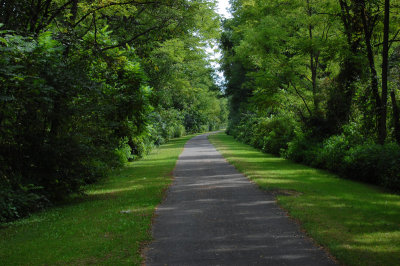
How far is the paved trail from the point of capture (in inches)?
214

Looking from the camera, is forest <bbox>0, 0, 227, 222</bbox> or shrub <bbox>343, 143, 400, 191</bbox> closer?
forest <bbox>0, 0, 227, 222</bbox>

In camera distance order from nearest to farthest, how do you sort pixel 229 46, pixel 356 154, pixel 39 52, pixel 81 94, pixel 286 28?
pixel 39 52 < pixel 81 94 < pixel 356 154 < pixel 286 28 < pixel 229 46

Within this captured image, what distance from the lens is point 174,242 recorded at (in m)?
6.29

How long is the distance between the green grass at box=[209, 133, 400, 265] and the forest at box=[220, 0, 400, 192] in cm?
140

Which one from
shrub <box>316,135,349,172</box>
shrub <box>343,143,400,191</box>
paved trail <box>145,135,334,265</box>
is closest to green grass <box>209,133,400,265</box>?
paved trail <box>145,135,334,265</box>

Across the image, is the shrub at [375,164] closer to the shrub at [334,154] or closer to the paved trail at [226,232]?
the shrub at [334,154]

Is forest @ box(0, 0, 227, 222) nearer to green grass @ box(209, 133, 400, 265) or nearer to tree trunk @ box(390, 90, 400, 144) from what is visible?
green grass @ box(209, 133, 400, 265)

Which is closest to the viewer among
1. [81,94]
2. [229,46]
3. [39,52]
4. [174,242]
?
[174,242]

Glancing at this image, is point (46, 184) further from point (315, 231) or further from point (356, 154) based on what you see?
point (356, 154)

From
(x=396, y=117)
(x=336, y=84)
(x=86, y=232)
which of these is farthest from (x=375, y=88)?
(x=86, y=232)

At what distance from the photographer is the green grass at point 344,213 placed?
219 inches

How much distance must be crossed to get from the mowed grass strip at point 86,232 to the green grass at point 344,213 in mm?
3268

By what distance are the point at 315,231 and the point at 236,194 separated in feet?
13.0

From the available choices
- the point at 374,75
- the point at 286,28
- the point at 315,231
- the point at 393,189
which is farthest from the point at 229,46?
the point at 315,231
